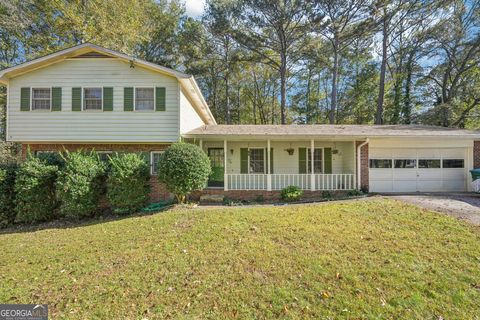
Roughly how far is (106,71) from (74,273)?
867 cm

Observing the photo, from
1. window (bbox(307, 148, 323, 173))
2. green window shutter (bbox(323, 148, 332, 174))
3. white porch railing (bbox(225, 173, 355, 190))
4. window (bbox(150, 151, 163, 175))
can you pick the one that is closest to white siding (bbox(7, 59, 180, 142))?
window (bbox(150, 151, 163, 175))

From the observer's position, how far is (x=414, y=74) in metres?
21.1

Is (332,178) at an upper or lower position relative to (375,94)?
lower

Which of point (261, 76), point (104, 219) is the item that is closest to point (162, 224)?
point (104, 219)

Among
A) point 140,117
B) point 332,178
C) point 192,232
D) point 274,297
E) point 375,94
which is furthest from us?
point 375,94

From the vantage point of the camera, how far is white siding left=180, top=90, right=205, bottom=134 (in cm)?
1040

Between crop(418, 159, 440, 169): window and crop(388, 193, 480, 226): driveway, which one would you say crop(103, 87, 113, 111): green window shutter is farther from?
crop(418, 159, 440, 169): window

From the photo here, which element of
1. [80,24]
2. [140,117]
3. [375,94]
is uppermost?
[80,24]

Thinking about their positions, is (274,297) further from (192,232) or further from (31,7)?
(31,7)

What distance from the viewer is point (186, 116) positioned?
11.2 metres

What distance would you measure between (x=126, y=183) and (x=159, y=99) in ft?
12.6

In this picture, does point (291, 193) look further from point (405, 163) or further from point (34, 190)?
point (34, 190)

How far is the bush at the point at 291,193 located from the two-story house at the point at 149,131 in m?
0.59

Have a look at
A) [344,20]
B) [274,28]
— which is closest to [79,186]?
[274,28]
